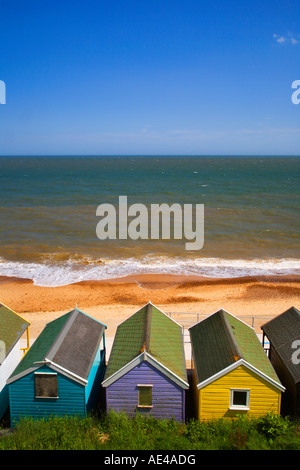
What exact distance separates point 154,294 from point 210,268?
30.3 ft

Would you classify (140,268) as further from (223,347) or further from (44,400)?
(44,400)

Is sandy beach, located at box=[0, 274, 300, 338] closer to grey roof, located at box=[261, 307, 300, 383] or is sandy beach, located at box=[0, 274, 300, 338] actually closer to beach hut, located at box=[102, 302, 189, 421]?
grey roof, located at box=[261, 307, 300, 383]

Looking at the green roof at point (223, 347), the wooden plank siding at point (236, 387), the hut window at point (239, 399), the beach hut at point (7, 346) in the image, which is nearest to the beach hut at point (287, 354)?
the green roof at point (223, 347)

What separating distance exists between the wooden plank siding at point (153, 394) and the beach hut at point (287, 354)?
433cm

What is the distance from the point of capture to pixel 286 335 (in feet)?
54.6

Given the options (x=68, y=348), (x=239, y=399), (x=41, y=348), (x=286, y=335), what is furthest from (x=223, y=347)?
(x=41, y=348)

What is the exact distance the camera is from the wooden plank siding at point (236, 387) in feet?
44.1

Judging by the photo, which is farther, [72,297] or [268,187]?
[268,187]

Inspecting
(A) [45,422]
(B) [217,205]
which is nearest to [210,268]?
(A) [45,422]

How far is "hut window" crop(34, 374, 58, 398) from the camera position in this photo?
13.6 meters

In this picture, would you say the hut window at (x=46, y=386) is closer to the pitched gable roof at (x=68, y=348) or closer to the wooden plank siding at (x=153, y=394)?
the pitched gable roof at (x=68, y=348)

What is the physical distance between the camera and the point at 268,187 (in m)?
102

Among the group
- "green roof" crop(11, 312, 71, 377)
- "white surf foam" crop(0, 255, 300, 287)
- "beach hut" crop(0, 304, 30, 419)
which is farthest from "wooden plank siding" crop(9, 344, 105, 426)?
"white surf foam" crop(0, 255, 300, 287)

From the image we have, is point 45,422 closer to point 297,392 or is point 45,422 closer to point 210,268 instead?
point 297,392
